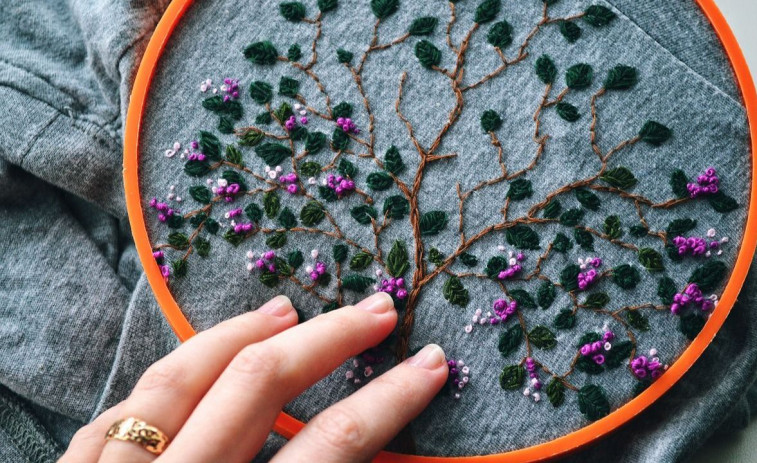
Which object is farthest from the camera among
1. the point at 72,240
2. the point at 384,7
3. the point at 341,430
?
the point at 72,240

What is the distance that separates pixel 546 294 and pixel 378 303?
5.9 inches

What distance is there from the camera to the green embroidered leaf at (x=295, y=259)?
62 cm

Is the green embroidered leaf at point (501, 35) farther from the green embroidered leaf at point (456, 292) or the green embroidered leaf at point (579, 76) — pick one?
the green embroidered leaf at point (456, 292)

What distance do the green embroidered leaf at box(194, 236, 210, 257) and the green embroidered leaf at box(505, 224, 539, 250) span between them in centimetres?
28

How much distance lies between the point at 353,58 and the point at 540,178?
212mm

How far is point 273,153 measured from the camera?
2.06 feet

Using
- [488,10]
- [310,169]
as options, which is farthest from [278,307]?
[488,10]

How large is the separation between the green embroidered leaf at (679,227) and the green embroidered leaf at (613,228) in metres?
0.04

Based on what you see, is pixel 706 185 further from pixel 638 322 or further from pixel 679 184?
pixel 638 322

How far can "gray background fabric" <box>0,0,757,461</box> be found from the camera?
2.37 feet

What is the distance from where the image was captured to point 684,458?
629 millimetres

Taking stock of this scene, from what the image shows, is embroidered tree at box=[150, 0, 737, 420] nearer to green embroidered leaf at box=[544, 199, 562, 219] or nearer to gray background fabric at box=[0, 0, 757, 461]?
green embroidered leaf at box=[544, 199, 562, 219]

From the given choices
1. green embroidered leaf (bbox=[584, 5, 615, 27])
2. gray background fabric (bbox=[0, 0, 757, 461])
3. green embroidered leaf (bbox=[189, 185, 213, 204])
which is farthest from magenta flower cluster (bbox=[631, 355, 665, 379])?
green embroidered leaf (bbox=[189, 185, 213, 204])

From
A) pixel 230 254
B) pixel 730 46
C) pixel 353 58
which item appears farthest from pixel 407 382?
pixel 730 46
